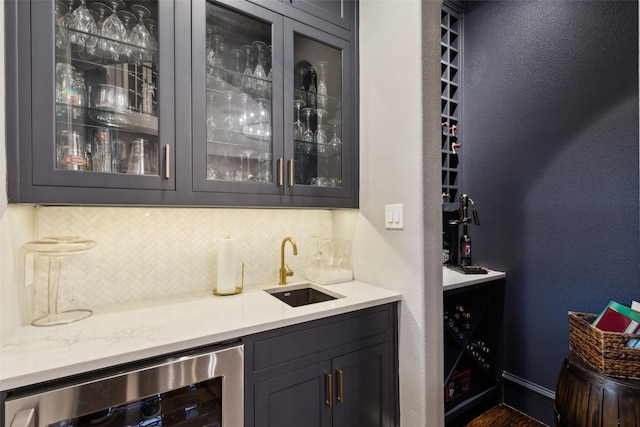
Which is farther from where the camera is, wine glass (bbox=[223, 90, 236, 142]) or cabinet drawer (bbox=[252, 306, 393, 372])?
wine glass (bbox=[223, 90, 236, 142])

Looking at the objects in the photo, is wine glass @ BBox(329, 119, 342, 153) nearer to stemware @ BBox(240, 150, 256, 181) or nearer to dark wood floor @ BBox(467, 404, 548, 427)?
Result: stemware @ BBox(240, 150, 256, 181)

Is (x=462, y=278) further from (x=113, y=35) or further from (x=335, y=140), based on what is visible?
(x=113, y=35)

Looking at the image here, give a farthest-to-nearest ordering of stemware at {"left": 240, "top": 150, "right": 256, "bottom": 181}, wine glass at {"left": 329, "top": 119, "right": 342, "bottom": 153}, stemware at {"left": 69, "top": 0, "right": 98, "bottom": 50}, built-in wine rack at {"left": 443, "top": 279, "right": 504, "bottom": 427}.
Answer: built-in wine rack at {"left": 443, "top": 279, "right": 504, "bottom": 427}, wine glass at {"left": 329, "top": 119, "right": 342, "bottom": 153}, stemware at {"left": 240, "top": 150, "right": 256, "bottom": 181}, stemware at {"left": 69, "top": 0, "right": 98, "bottom": 50}

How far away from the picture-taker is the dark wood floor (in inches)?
77.9

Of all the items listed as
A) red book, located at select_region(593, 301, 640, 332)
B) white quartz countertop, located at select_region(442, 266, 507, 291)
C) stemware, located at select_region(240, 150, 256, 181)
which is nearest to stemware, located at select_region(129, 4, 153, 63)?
stemware, located at select_region(240, 150, 256, 181)

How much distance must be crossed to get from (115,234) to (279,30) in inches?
48.7

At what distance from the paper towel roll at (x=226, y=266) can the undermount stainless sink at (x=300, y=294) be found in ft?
0.69

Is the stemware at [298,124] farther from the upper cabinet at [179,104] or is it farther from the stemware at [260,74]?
the stemware at [260,74]

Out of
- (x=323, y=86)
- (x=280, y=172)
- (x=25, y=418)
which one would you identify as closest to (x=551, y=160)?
(x=323, y=86)

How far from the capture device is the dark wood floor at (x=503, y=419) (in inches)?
77.9

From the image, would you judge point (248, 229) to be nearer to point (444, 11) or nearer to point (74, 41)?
point (74, 41)

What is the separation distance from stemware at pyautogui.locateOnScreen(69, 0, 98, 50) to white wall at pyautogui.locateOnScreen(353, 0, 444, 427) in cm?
126

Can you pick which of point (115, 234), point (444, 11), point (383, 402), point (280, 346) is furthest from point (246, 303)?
point (444, 11)

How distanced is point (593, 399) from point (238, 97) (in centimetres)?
211
